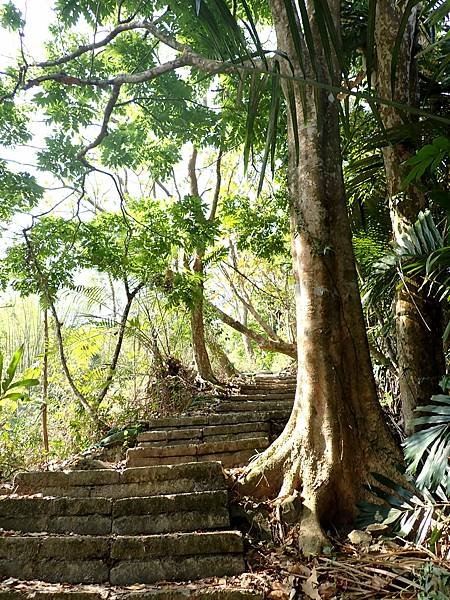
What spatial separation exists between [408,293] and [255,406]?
235cm

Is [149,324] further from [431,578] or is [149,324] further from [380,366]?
[431,578]

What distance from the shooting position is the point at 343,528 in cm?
250

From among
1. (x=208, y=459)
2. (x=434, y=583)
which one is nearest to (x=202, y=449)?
(x=208, y=459)

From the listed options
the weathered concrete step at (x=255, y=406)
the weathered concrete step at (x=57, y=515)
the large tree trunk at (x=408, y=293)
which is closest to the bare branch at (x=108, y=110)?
the large tree trunk at (x=408, y=293)

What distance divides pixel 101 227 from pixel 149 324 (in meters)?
1.24

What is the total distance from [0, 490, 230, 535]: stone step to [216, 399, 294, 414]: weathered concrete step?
197 cm

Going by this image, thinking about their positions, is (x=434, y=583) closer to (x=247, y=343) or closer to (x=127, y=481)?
(x=127, y=481)

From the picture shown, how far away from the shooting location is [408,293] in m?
2.79

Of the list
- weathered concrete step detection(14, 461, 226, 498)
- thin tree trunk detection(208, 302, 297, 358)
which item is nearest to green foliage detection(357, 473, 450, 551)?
weathered concrete step detection(14, 461, 226, 498)

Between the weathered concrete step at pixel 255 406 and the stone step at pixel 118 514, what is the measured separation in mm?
1966

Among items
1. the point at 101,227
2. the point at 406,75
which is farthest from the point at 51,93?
the point at 406,75

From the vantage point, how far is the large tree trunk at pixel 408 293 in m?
2.85

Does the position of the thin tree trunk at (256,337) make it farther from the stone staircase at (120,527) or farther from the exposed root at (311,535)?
the exposed root at (311,535)

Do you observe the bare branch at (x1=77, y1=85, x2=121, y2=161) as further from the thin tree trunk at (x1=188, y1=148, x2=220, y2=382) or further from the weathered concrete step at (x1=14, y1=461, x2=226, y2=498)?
the weathered concrete step at (x1=14, y1=461, x2=226, y2=498)
